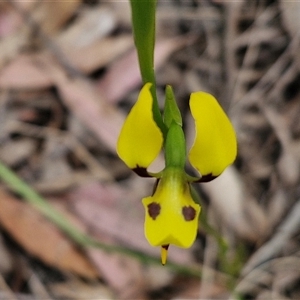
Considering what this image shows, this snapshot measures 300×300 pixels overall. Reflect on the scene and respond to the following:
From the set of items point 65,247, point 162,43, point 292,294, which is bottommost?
point 292,294

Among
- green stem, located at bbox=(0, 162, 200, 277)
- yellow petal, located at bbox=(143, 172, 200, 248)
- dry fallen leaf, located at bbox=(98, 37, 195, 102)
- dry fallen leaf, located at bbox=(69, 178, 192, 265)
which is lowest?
yellow petal, located at bbox=(143, 172, 200, 248)

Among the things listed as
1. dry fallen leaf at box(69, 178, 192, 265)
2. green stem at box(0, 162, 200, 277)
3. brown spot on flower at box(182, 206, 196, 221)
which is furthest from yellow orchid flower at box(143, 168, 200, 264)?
dry fallen leaf at box(69, 178, 192, 265)

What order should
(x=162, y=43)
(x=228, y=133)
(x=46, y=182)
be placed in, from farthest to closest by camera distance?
(x=162, y=43) < (x=46, y=182) < (x=228, y=133)

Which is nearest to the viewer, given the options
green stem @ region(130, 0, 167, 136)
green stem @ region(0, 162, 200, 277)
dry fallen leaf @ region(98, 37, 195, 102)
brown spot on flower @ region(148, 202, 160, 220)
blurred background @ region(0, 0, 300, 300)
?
green stem @ region(130, 0, 167, 136)

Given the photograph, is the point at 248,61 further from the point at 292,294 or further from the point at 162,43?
the point at 292,294

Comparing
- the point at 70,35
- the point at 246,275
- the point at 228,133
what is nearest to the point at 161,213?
the point at 228,133

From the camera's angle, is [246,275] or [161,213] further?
[246,275]

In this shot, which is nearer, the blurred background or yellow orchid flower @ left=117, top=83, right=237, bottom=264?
yellow orchid flower @ left=117, top=83, right=237, bottom=264

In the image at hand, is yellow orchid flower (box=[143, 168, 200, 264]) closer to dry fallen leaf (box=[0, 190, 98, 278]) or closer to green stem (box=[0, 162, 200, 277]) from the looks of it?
green stem (box=[0, 162, 200, 277])

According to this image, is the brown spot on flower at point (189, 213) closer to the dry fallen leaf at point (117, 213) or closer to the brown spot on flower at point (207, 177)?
the brown spot on flower at point (207, 177)
